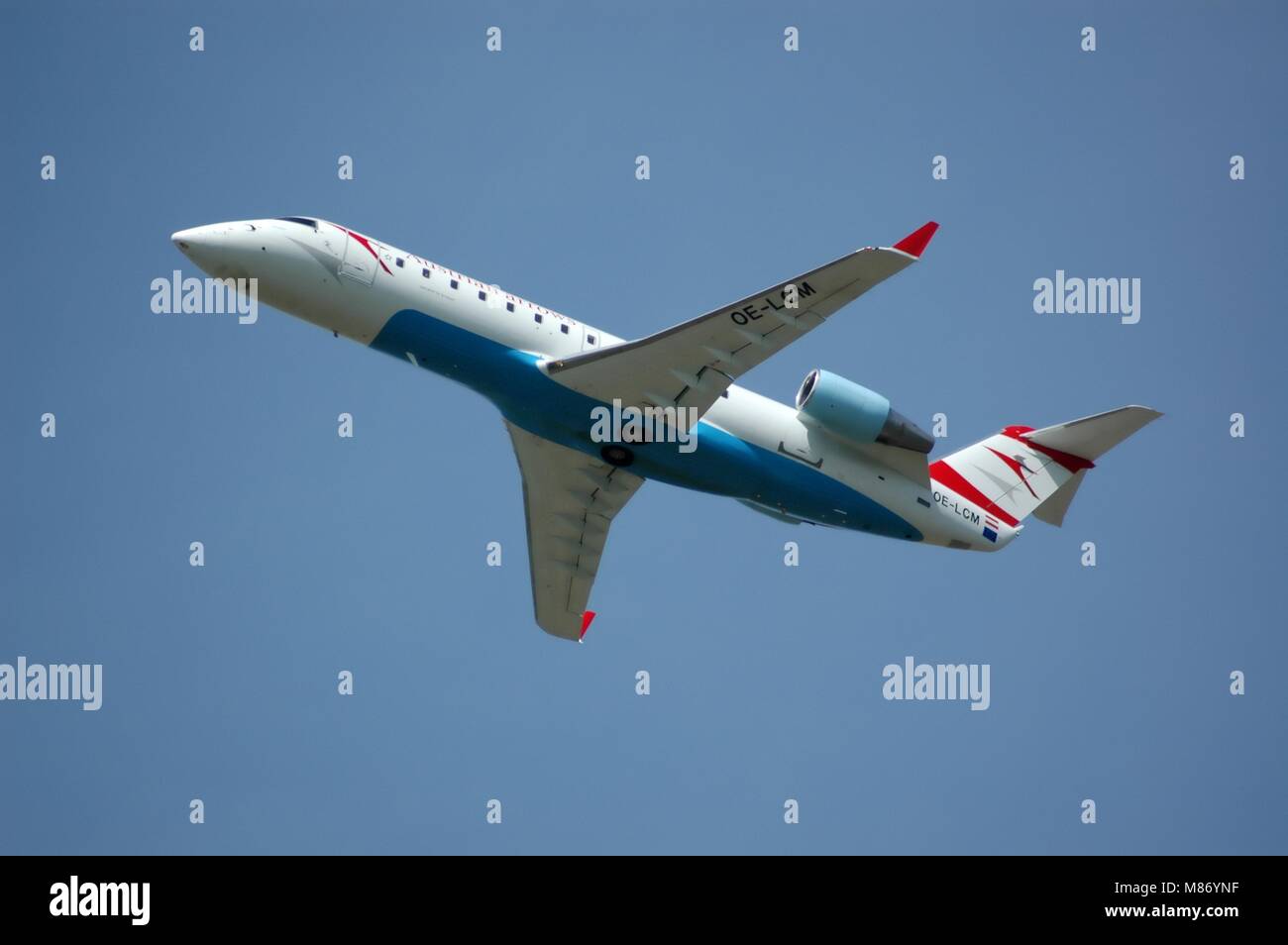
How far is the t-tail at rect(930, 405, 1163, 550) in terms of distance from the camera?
27.4 m

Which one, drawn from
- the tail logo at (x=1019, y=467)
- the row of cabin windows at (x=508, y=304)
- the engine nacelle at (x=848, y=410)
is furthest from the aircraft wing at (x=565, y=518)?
the tail logo at (x=1019, y=467)

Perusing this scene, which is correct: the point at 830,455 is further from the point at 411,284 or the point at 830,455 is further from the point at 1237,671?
the point at 1237,671

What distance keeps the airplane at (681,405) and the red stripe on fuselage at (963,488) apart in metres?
0.04

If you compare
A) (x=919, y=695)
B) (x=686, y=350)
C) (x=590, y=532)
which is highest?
(x=686, y=350)

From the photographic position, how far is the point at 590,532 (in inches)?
1128

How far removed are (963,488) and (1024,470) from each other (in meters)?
1.65

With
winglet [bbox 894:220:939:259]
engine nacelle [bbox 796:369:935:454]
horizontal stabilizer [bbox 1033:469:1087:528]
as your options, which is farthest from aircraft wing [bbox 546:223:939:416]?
horizontal stabilizer [bbox 1033:469:1087:528]

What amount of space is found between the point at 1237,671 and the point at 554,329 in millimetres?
16180

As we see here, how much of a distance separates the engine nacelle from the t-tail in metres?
2.10

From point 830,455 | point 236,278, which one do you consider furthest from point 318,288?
point 830,455

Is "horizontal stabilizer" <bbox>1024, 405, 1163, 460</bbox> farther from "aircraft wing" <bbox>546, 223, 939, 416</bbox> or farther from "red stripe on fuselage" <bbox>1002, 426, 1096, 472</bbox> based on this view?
"aircraft wing" <bbox>546, 223, 939, 416</bbox>

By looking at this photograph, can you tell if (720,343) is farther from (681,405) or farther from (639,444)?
(639,444)

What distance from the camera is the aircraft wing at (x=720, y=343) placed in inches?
874

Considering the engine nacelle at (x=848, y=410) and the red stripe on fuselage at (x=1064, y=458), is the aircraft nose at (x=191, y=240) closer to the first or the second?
the engine nacelle at (x=848, y=410)
